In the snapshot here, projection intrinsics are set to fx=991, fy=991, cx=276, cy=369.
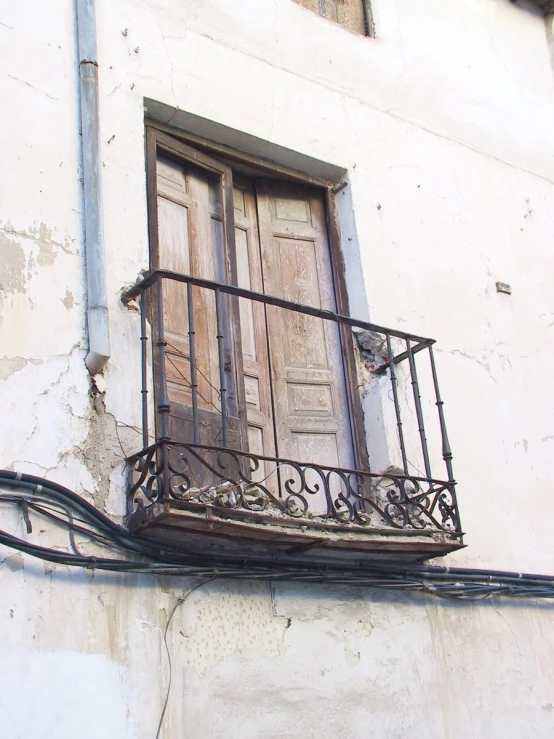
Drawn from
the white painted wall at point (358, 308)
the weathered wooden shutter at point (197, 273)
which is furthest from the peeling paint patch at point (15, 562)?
the weathered wooden shutter at point (197, 273)

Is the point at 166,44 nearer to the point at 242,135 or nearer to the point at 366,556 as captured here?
the point at 242,135

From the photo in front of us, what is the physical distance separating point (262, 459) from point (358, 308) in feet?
5.46

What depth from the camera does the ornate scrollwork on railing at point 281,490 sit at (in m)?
4.06

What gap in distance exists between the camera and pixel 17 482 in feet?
12.7

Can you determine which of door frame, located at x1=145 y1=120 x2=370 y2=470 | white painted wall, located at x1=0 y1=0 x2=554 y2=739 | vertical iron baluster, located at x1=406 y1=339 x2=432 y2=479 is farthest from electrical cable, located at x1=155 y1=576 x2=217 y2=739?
vertical iron baluster, located at x1=406 y1=339 x2=432 y2=479

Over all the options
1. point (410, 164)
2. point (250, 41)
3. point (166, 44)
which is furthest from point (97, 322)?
point (410, 164)

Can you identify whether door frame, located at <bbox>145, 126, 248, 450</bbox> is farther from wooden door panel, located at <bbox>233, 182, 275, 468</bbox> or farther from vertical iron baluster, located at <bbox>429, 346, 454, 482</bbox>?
vertical iron baluster, located at <bbox>429, 346, 454, 482</bbox>

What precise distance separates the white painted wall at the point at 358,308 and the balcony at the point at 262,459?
0.59 feet

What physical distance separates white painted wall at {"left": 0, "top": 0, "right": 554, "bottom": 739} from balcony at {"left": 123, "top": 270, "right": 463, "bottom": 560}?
18 cm

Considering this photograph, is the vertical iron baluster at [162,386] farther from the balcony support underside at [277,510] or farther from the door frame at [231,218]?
the door frame at [231,218]

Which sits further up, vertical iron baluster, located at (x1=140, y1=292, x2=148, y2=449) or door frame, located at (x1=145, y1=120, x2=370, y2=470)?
door frame, located at (x1=145, y1=120, x2=370, y2=470)

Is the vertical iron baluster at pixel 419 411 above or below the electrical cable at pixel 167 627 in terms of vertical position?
above

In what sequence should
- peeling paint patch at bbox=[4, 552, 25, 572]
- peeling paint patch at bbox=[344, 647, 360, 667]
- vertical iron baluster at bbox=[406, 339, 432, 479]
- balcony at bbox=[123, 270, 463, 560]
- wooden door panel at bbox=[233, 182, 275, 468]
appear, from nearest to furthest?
1. peeling paint patch at bbox=[4, 552, 25, 572]
2. balcony at bbox=[123, 270, 463, 560]
3. peeling paint patch at bbox=[344, 647, 360, 667]
4. vertical iron baluster at bbox=[406, 339, 432, 479]
5. wooden door panel at bbox=[233, 182, 275, 468]

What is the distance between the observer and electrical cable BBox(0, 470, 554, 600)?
3.87 meters
